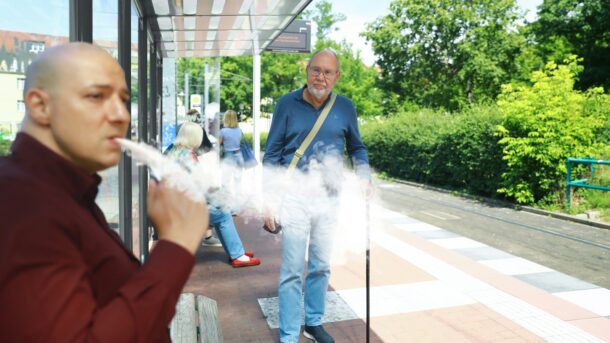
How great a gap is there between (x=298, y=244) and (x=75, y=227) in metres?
2.99

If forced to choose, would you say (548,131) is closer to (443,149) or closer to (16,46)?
(443,149)

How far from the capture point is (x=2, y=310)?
861mm

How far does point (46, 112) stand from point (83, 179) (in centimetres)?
15

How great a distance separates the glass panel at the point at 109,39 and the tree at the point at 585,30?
30682 millimetres

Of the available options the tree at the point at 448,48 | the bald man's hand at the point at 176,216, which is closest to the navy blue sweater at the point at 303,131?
the bald man's hand at the point at 176,216

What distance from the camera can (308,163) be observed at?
3.82 metres

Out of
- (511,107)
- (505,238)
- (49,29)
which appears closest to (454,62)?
(511,107)

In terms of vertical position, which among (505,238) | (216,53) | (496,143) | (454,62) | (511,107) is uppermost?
(454,62)

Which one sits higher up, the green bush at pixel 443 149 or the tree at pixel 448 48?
the tree at pixel 448 48

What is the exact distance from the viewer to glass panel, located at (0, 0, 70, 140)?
171 cm

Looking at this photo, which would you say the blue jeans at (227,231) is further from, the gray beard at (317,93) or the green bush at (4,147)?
the green bush at (4,147)

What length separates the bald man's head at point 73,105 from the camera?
1.02 metres

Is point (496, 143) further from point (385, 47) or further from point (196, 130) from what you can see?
point (385, 47)

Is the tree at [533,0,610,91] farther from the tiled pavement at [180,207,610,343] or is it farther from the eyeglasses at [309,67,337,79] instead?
the eyeglasses at [309,67,337,79]
